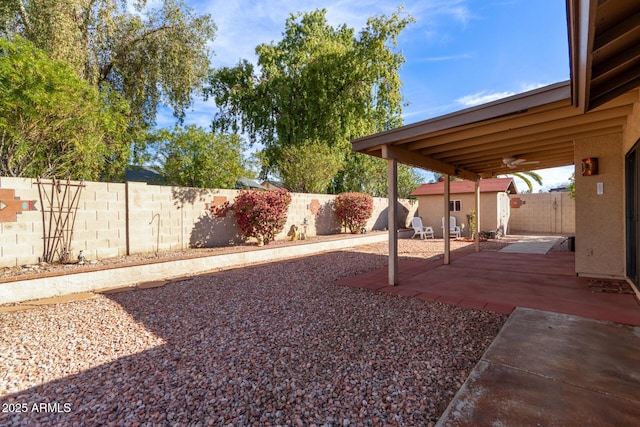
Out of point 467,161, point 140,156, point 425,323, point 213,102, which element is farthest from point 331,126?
point 425,323

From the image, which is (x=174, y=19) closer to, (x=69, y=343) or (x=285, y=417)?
(x=69, y=343)

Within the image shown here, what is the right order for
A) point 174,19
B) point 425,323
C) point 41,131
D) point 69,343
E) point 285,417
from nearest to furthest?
point 285,417
point 69,343
point 425,323
point 41,131
point 174,19

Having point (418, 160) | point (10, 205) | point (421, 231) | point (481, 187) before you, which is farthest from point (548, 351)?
point (481, 187)

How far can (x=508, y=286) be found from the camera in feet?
16.9

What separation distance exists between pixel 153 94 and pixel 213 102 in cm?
732

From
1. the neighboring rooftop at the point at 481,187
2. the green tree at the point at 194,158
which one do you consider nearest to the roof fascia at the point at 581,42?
the green tree at the point at 194,158

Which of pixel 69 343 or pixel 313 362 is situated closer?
pixel 313 362

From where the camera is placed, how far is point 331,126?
1925 cm

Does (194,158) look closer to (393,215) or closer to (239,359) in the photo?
(393,215)

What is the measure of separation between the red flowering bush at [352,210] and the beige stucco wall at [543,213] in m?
9.18

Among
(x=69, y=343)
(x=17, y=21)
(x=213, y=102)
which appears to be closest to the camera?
(x=69, y=343)

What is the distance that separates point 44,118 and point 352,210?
1054 centimetres

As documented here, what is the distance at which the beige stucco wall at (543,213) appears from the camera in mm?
15242

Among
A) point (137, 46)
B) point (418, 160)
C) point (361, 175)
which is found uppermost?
point (137, 46)
